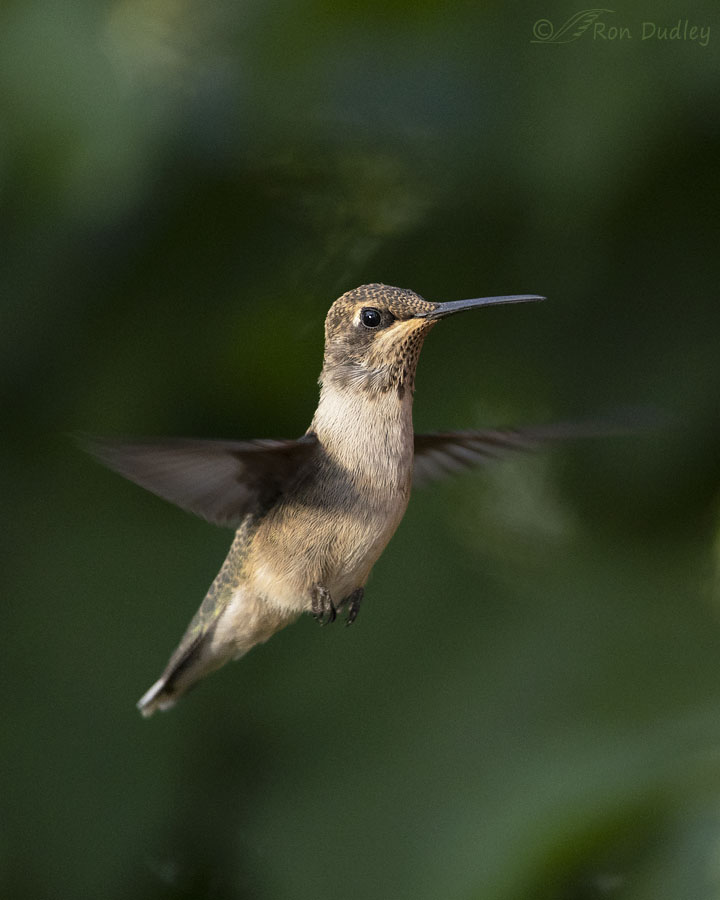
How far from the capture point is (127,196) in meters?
1.92

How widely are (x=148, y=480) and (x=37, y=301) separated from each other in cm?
131

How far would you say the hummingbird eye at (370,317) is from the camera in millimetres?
823

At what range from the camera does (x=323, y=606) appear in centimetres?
94

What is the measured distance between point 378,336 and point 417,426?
1.02m

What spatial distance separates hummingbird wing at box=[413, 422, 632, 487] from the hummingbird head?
0.11m

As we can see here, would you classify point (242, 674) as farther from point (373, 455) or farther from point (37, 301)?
point (373, 455)

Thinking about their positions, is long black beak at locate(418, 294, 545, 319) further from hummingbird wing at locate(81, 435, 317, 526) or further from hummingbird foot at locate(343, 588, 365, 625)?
hummingbird foot at locate(343, 588, 365, 625)

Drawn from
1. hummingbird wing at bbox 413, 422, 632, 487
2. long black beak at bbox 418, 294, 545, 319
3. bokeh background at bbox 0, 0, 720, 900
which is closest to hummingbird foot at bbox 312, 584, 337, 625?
hummingbird wing at bbox 413, 422, 632, 487

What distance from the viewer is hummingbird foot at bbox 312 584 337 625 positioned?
0.94m

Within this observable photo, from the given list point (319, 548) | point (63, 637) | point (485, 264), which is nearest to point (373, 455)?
point (319, 548)
